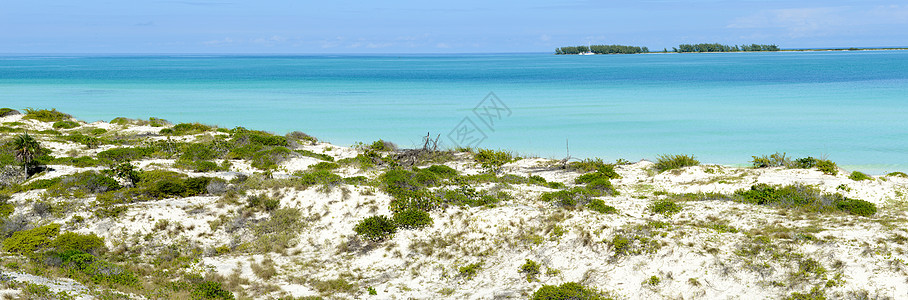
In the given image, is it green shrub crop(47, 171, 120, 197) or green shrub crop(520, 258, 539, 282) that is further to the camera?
green shrub crop(47, 171, 120, 197)

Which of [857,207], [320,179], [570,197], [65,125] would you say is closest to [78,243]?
[320,179]

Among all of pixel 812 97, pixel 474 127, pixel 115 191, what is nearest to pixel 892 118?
pixel 812 97

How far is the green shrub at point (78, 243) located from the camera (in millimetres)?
15281

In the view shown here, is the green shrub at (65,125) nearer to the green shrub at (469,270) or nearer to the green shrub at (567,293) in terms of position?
the green shrub at (469,270)

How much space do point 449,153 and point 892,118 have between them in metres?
36.1

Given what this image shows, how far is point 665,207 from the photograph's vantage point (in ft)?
57.9

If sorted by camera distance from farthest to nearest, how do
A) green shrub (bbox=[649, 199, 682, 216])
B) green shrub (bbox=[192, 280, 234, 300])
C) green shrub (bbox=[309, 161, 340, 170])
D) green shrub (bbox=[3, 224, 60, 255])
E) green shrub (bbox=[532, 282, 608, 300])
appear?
green shrub (bbox=[309, 161, 340, 170]) → green shrub (bbox=[649, 199, 682, 216]) → green shrub (bbox=[3, 224, 60, 255]) → green shrub (bbox=[192, 280, 234, 300]) → green shrub (bbox=[532, 282, 608, 300])

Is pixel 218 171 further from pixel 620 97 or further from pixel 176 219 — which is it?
pixel 620 97

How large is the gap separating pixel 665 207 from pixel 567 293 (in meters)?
6.22

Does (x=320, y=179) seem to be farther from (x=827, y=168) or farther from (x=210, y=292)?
(x=827, y=168)

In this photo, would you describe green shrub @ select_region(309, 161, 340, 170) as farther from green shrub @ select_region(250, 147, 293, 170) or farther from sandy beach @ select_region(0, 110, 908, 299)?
sandy beach @ select_region(0, 110, 908, 299)

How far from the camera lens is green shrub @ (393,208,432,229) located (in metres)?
17.2

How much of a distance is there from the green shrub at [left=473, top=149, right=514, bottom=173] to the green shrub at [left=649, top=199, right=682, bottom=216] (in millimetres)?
8302

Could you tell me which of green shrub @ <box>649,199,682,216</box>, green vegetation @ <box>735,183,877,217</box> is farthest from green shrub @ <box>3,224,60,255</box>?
green vegetation @ <box>735,183,877,217</box>
